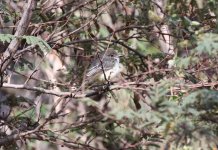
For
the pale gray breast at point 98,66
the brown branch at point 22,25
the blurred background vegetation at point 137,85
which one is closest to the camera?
the blurred background vegetation at point 137,85

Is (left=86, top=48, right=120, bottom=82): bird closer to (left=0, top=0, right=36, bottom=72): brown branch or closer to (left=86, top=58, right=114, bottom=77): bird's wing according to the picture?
(left=86, top=58, right=114, bottom=77): bird's wing

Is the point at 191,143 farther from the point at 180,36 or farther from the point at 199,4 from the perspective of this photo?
the point at 199,4

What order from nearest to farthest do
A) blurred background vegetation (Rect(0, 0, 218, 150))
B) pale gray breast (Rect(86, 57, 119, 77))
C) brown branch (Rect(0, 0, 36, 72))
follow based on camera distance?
blurred background vegetation (Rect(0, 0, 218, 150))
brown branch (Rect(0, 0, 36, 72))
pale gray breast (Rect(86, 57, 119, 77))

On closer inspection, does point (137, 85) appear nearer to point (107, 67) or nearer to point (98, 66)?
point (98, 66)

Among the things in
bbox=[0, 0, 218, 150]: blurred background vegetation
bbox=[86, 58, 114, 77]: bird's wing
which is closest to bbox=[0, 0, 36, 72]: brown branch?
bbox=[0, 0, 218, 150]: blurred background vegetation

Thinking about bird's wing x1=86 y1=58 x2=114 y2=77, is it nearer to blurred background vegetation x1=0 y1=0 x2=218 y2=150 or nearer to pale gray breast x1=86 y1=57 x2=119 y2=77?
pale gray breast x1=86 y1=57 x2=119 y2=77

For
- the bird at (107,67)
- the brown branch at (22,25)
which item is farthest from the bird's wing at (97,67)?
the brown branch at (22,25)

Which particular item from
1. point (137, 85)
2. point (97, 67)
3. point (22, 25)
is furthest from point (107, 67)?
point (137, 85)

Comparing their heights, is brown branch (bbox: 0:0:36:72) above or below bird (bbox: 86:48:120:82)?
above

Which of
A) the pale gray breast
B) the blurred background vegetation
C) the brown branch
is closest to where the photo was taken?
the blurred background vegetation

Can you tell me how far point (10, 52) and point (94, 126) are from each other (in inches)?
43.5

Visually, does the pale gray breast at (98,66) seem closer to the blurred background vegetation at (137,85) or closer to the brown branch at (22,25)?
the blurred background vegetation at (137,85)

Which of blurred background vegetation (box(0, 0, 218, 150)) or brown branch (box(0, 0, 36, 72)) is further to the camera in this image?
brown branch (box(0, 0, 36, 72))

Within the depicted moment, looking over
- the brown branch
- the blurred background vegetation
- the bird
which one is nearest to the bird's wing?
the bird
